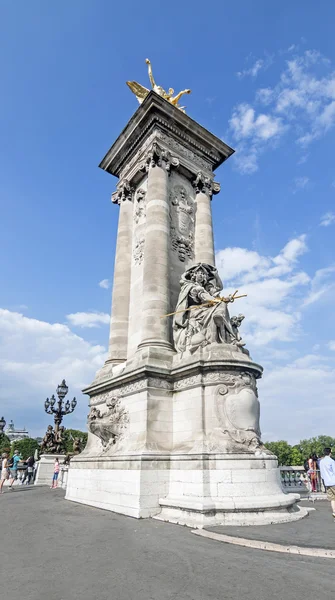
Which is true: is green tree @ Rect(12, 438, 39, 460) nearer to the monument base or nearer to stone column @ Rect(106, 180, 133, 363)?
stone column @ Rect(106, 180, 133, 363)

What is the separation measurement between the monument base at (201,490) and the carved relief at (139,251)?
24.0 ft

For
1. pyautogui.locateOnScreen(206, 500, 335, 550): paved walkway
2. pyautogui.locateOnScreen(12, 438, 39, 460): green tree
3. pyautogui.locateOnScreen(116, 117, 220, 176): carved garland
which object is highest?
pyautogui.locateOnScreen(116, 117, 220, 176): carved garland

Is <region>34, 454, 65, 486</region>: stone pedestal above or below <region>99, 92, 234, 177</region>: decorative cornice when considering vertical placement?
below

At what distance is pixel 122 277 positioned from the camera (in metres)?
15.4

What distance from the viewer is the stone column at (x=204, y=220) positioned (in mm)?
15141

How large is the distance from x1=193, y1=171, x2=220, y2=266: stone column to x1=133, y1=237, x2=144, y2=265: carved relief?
81.9 inches

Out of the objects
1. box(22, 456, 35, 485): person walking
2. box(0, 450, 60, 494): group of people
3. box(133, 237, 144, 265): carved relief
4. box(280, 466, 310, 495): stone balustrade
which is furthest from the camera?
box(22, 456, 35, 485): person walking

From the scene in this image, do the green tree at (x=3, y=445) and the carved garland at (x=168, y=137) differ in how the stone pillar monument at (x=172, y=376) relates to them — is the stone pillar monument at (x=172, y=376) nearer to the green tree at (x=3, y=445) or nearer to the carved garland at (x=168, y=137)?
the carved garland at (x=168, y=137)

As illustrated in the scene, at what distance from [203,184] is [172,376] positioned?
8951mm

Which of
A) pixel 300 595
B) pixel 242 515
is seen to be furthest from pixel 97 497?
pixel 300 595

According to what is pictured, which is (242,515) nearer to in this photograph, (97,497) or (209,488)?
(209,488)

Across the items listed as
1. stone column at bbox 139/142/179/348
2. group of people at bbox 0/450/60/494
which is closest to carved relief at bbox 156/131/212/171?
stone column at bbox 139/142/179/348

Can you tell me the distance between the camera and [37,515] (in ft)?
31.9

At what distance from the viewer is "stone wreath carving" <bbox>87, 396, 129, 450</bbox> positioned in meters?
11.2
